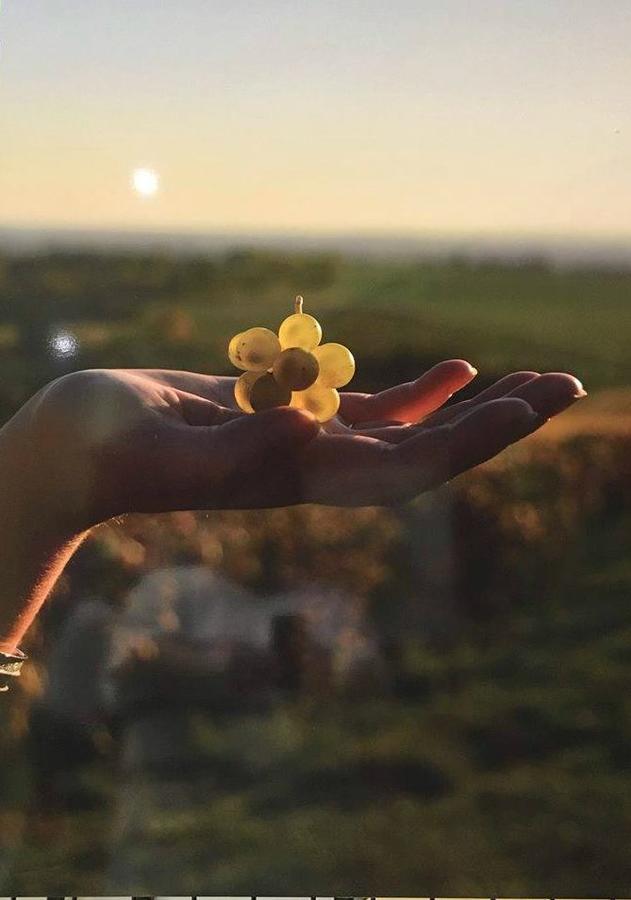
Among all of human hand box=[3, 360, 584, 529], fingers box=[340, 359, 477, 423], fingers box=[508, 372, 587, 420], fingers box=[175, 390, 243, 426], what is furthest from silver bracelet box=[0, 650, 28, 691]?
fingers box=[508, 372, 587, 420]

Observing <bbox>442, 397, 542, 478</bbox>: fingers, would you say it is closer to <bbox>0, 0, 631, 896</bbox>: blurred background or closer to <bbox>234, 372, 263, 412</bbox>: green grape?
<bbox>0, 0, 631, 896</bbox>: blurred background

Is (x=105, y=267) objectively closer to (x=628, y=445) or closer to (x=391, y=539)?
(x=391, y=539)

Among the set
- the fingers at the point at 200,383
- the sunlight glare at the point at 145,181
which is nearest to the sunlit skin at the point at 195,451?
the fingers at the point at 200,383

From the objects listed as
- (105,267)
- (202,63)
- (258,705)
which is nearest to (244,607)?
(258,705)

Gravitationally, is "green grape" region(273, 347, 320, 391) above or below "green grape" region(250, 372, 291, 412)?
above

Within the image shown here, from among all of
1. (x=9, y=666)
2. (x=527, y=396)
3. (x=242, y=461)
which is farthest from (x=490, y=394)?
(x=9, y=666)

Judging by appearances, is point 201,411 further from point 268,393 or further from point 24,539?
point 24,539

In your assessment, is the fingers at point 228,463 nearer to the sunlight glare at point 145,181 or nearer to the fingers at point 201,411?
the fingers at point 201,411
